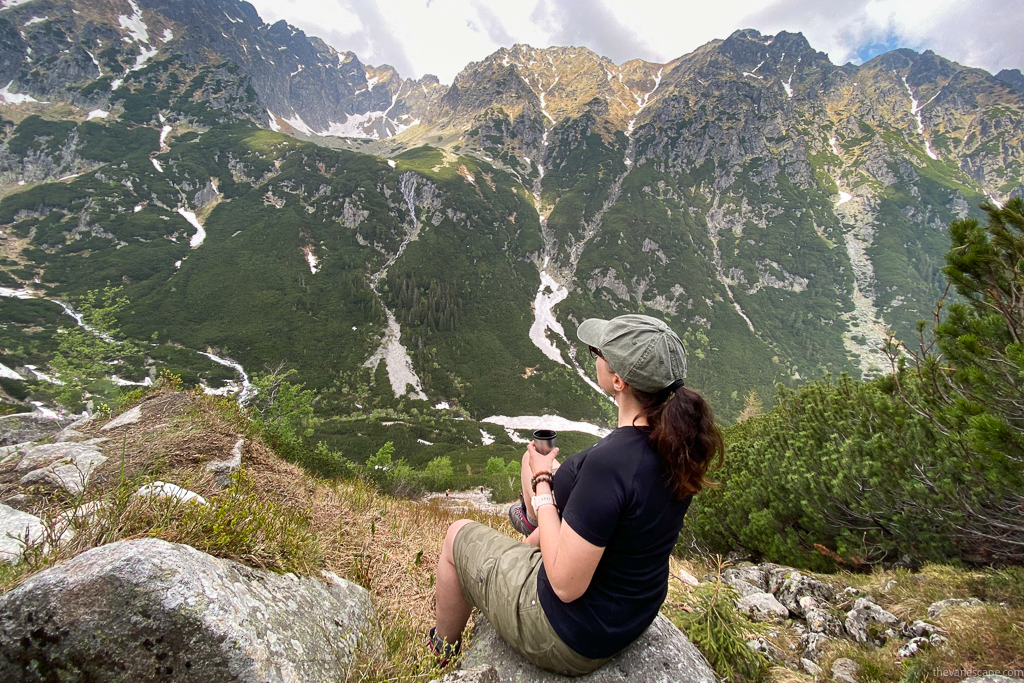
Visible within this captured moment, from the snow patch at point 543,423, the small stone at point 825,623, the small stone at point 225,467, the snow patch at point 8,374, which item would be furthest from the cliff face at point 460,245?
the small stone at point 825,623

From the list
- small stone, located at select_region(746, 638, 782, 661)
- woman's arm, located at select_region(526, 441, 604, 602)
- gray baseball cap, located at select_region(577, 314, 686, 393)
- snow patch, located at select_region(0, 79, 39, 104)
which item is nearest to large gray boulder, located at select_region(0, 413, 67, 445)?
woman's arm, located at select_region(526, 441, 604, 602)

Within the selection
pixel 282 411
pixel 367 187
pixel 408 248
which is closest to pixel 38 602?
pixel 282 411

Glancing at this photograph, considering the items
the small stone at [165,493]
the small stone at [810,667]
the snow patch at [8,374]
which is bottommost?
the snow patch at [8,374]

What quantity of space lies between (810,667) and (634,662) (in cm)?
173

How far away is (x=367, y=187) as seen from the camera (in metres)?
166

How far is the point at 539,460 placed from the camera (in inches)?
102

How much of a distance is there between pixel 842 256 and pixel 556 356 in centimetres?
14476

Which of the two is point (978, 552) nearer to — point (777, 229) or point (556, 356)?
point (556, 356)

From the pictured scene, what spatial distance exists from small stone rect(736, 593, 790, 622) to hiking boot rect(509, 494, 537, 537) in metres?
2.76

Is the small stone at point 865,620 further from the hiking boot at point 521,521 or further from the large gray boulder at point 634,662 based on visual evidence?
the hiking boot at point 521,521

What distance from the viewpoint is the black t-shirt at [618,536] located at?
192 centimetres

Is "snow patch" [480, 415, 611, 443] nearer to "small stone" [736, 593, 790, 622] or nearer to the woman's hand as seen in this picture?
"small stone" [736, 593, 790, 622]

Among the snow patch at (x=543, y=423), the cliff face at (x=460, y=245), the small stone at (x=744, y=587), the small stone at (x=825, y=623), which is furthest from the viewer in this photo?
the cliff face at (x=460, y=245)

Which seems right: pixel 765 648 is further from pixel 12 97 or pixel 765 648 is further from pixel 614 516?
pixel 12 97
